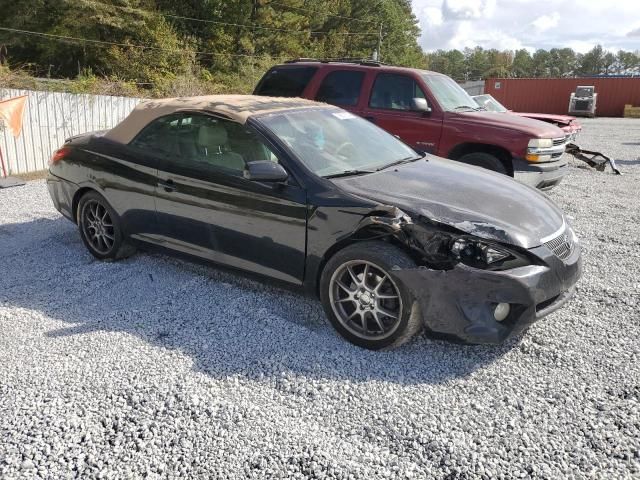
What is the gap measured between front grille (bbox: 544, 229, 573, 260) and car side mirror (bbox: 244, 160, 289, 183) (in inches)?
70.8

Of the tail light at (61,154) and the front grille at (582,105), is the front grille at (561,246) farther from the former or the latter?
the front grille at (582,105)

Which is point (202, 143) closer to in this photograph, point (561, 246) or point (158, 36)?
point (561, 246)

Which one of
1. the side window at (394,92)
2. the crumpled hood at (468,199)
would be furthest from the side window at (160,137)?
the side window at (394,92)

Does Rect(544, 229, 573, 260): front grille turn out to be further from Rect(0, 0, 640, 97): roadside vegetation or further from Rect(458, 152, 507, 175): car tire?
Rect(0, 0, 640, 97): roadside vegetation

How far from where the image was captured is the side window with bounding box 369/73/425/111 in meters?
7.73

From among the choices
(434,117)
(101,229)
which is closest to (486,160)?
(434,117)

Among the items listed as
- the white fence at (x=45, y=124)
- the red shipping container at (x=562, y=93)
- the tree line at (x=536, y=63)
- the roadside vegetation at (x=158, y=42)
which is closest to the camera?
the white fence at (x=45, y=124)

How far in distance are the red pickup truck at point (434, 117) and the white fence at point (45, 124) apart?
479 cm

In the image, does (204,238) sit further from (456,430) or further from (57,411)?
(456,430)

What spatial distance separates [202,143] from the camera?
14.4ft

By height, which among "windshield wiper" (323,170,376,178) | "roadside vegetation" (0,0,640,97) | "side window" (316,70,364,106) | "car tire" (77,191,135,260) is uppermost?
"roadside vegetation" (0,0,640,97)

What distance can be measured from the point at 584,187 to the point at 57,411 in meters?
8.72

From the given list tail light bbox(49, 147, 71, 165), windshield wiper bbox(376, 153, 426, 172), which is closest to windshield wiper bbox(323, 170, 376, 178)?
windshield wiper bbox(376, 153, 426, 172)

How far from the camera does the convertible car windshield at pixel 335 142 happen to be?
4.02 m
